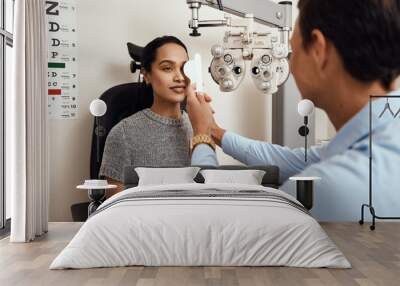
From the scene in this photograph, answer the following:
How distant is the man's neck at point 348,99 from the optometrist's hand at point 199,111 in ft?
3.65

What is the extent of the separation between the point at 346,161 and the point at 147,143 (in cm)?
183

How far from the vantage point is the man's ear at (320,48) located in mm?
5336

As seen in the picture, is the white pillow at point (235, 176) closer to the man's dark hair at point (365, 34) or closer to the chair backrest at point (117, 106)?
the chair backrest at point (117, 106)

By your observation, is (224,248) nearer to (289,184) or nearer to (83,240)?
(83,240)

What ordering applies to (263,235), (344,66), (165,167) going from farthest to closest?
(165,167) < (344,66) < (263,235)

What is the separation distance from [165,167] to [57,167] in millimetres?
1087

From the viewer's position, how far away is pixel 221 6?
5500 millimetres

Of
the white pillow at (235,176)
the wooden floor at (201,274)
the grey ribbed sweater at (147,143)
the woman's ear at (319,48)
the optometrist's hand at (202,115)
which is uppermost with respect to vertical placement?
the woman's ear at (319,48)

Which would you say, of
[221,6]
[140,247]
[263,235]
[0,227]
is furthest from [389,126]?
[0,227]

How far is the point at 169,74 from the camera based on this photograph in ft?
19.0

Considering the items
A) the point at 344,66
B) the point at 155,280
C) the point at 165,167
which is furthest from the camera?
the point at 165,167

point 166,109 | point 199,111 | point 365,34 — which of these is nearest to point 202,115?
point 199,111

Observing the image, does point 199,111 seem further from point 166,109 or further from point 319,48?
point 319,48

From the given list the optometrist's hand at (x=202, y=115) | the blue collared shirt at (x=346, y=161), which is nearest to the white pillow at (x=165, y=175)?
the blue collared shirt at (x=346, y=161)
